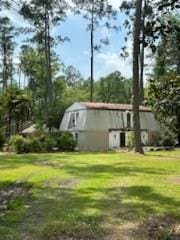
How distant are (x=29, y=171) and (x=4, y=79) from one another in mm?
62853

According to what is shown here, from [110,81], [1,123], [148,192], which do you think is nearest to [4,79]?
[110,81]

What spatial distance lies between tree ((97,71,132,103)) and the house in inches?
1588

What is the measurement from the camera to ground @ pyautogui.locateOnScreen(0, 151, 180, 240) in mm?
9219

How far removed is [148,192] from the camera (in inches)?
546

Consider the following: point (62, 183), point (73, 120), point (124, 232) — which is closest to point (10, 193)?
point (62, 183)

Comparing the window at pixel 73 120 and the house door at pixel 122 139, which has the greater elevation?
the window at pixel 73 120

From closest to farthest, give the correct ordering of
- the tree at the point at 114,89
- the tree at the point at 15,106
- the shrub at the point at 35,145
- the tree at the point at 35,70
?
the shrub at the point at 35,145 → the tree at the point at 15,106 → the tree at the point at 35,70 → the tree at the point at 114,89

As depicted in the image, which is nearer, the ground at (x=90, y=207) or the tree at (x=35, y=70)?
the ground at (x=90, y=207)

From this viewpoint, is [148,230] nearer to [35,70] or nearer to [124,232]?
[124,232]

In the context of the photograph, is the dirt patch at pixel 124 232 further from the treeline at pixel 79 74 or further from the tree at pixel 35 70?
the tree at pixel 35 70

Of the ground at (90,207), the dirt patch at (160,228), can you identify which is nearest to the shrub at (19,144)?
the ground at (90,207)

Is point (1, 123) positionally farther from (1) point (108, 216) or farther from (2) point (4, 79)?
(1) point (108, 216)

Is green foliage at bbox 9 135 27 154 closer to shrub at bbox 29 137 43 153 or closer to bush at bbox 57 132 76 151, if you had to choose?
shrub at bbox 29 137 43 153

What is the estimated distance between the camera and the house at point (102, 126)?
5334cm
